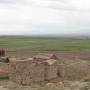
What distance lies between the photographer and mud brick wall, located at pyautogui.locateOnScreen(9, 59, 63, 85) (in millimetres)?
20281

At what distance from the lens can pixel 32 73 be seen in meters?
20.3

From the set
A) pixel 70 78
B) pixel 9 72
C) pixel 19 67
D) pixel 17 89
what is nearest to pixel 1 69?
pixel 9 72

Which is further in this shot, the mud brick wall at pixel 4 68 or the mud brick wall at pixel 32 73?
the mud brick wall at pixel 4 68

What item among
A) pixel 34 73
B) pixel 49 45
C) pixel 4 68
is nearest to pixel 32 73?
pixel 34 73

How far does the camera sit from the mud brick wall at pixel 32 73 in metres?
20.3

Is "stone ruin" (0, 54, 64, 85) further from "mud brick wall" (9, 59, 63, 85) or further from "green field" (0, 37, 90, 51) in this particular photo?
"green field" (0, 37, 90, 51)

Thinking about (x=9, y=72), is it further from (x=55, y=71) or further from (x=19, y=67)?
(x=55, y=71)

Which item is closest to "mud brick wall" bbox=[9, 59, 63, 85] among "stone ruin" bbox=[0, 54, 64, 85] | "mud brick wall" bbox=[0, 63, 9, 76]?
"stone ruin" bbox=[0, 54, 64, 85]

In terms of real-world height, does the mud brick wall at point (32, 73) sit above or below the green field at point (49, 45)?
above

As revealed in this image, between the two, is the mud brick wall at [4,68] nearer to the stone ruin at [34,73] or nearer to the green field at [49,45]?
the stone ruin at [34,73]

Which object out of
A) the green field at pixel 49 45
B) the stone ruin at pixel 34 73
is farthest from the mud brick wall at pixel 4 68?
the green field at pixel 49 45

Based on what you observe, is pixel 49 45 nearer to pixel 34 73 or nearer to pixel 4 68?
pixel 4 68

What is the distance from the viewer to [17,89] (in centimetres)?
1539

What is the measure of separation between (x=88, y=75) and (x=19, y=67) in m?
6.94
